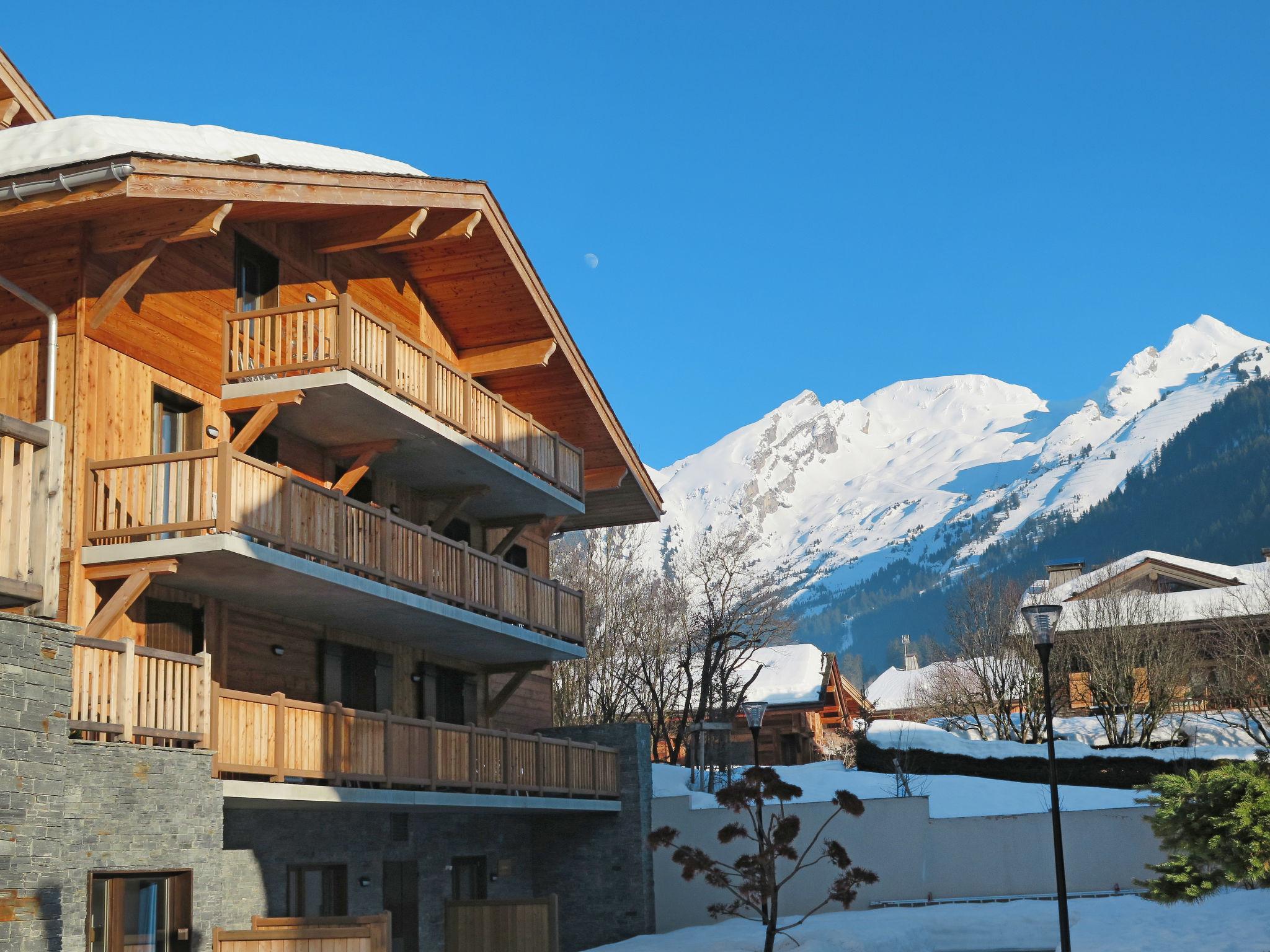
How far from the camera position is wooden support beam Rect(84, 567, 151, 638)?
16.6 meters

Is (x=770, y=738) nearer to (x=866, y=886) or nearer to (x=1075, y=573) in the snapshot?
(x=1075, y=573)

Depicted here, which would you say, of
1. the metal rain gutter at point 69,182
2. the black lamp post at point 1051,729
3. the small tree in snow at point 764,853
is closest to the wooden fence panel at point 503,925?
the small tree in snow at point 764,853

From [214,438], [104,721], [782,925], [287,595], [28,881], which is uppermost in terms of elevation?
[214,438]

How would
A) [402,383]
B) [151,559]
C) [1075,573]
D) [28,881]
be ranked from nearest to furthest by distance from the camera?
[28,881] < [151,559] < [402,383] < [1075,573]

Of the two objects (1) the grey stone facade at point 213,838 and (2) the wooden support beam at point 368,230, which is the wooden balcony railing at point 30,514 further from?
(2) the wooden support beam at point 368,230

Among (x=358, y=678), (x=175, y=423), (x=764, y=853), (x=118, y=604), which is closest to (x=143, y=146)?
(x=175, y=423)

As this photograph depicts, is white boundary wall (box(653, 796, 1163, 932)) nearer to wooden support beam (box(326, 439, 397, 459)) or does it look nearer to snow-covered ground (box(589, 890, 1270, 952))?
snow-covered ground (box(589, 890, 1270, 952))

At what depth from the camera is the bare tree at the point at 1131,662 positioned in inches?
1724

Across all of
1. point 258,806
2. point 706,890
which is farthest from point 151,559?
point 706,890

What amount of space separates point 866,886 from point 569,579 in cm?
2700

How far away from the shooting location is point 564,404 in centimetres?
2923

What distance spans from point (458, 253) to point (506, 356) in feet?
A: 8.78

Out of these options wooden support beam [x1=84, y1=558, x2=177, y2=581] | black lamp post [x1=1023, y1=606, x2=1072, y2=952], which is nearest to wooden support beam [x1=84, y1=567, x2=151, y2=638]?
wooden support beam [x1=84, y1=558, x2=177, y2=581]

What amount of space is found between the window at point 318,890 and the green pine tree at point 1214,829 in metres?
11.9
